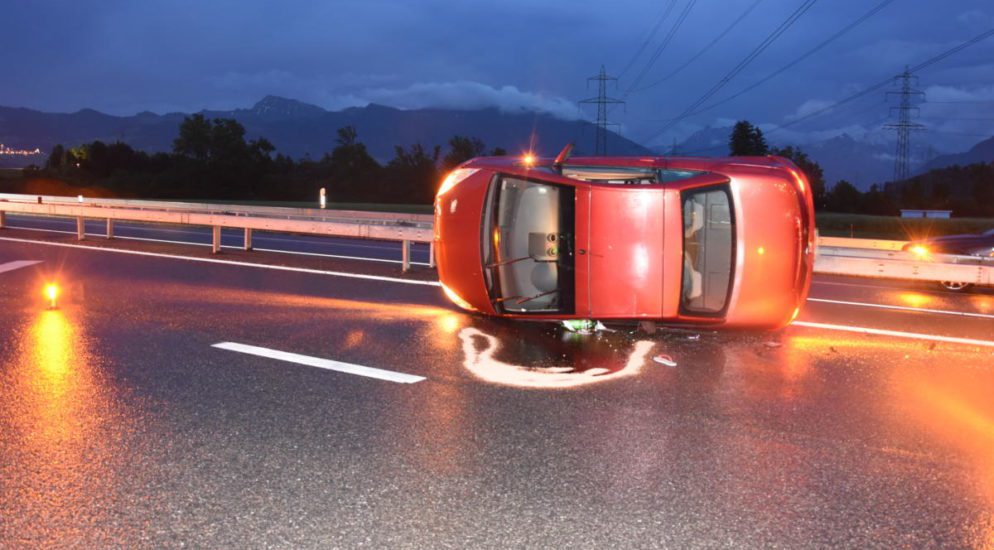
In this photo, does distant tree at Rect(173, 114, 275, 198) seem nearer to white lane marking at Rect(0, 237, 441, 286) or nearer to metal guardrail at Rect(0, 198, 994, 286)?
metal guardrail at Rect(0, 198, 994, 286)

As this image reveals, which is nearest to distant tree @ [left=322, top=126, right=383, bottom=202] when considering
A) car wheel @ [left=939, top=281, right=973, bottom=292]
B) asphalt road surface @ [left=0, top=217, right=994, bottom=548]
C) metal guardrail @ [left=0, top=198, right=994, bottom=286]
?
metal guardrail @ [left=0, top=198, right=994, bottom=286]

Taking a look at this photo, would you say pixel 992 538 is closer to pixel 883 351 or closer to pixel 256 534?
pixel 256 534

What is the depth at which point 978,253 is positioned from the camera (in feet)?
47.2

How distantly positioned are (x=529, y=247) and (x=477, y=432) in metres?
3.66

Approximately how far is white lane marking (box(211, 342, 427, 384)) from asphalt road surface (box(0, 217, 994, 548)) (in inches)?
1.5

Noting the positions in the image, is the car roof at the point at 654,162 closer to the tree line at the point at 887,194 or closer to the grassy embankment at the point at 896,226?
the grassy embankment at the point at 896,226

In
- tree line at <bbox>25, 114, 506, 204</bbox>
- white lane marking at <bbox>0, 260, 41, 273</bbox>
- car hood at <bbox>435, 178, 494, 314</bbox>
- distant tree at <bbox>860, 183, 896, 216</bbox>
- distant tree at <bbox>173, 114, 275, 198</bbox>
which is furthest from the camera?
distant tree at <bbox>173, 114, 275, 198</bbox>

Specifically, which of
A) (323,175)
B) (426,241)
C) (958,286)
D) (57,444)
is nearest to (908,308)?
(958,286)

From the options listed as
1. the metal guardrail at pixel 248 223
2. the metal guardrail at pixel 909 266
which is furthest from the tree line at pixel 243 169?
the metal guardrail at pixel 909 266

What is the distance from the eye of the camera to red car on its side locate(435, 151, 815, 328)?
24.4 ft

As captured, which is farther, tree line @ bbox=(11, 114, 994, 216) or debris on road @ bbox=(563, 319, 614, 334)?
tree line @ bbox=(11, 114, 994, 216)

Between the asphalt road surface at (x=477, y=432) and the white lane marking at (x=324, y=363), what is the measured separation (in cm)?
4

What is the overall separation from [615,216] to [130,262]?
35.1 feet

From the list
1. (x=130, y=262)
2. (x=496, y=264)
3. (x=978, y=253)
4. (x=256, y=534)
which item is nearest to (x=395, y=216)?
(x=130, y=262)
